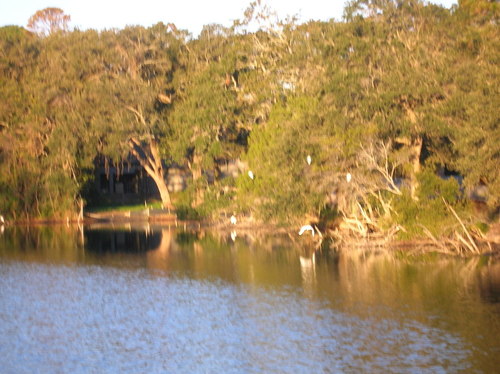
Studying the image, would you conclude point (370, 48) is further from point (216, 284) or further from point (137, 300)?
point (137, 300)

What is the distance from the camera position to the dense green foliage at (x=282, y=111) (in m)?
33.4

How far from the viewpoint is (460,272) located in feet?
96.8

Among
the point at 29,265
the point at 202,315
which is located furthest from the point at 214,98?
the point at 202,315

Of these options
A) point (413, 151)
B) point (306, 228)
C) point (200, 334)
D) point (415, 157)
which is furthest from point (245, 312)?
point (306, 228)

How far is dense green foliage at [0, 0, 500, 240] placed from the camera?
3341 cm

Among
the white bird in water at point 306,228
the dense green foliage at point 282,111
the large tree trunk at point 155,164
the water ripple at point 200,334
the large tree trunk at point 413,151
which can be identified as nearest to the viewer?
the water ripple at point 200,334

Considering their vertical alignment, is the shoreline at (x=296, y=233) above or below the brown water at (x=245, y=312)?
above

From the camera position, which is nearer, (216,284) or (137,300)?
(137,300)

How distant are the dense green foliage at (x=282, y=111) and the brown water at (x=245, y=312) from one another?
3.39 m

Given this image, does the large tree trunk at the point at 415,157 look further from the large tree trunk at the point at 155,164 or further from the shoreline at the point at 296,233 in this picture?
the large tree trunk at the point at 155,164

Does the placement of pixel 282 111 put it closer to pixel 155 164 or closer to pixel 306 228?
pixel 306 228

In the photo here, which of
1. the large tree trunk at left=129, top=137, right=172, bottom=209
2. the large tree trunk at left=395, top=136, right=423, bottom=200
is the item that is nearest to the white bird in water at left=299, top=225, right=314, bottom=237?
the large tree trunk at left=395, top=136, right=423, bottom=200

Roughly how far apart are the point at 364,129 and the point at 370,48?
186 inches

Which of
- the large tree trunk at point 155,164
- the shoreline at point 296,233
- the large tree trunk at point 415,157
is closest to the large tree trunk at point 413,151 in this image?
the large tree trunk at point 415,157
